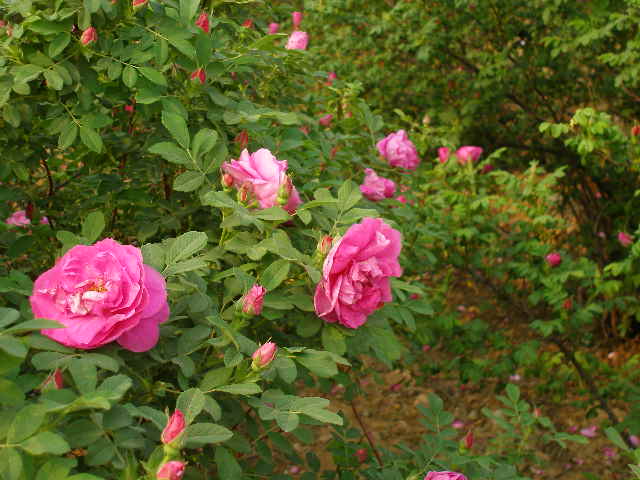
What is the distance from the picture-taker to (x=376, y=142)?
217 cm

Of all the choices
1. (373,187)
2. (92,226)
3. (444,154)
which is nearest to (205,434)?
(92,226)

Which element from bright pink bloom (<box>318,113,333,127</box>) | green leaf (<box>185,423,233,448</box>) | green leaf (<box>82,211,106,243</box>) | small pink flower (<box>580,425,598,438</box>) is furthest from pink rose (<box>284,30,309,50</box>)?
small pink flower (<box>580,425,598,438</box>)

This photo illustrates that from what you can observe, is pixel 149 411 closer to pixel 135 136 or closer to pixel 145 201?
pixel 145 201

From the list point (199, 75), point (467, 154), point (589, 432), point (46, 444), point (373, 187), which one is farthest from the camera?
point (589, 432)

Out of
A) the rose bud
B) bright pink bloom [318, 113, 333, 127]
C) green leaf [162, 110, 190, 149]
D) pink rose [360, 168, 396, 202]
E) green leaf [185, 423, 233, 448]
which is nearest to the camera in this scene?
green leaf [185, 423, 233, 448]

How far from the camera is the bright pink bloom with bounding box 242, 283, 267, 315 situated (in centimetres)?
106

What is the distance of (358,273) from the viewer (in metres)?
1.11

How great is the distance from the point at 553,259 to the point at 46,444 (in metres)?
2.41

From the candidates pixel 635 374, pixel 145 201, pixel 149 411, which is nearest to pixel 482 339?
pixel 635 374

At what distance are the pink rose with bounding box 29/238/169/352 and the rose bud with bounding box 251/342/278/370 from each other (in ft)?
0.46

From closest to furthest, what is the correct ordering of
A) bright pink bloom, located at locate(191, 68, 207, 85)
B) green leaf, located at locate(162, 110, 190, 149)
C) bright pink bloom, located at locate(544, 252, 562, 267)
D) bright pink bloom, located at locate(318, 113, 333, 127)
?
green leaf, located at locate(162, 110, 190, 149)
bright pink bloom, located at locate(191, 68, 207, 85)
bright pink bloom, located at locate(318, 113, 333, 127)
bright pink bloom, located at locate(544, 252, 562, 267)

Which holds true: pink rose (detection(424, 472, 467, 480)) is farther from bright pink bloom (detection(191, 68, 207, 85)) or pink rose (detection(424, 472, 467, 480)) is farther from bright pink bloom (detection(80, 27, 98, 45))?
bright pink bloom (detection(80, 27, 98, 45))

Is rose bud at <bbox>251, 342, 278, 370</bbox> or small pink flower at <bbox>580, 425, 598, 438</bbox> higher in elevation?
rose bud at <bbox>251, 342, 278, 370</bbox>

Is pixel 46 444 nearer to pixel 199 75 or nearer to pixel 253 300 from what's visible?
pixel 253 300
